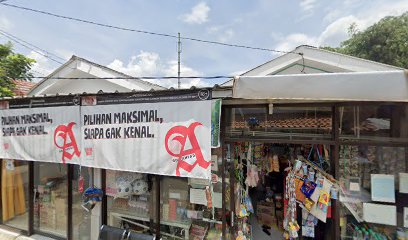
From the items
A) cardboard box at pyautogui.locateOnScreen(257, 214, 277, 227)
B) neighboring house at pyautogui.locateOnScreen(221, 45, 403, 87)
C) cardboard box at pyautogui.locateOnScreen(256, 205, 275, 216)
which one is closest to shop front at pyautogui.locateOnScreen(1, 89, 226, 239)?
cardboard box at pyautogui.locateOnScreen(257, 214, 277, 227)

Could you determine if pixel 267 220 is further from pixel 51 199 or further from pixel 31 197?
pixel 31 197

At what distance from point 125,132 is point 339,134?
3.22 m

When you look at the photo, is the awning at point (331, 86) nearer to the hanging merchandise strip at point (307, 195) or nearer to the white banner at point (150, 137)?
the white banner at point (150, 137)

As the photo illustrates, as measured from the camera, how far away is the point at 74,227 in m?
4.79

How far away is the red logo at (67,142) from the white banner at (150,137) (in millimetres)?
238

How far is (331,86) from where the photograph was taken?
247cm

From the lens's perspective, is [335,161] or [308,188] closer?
[335,161]

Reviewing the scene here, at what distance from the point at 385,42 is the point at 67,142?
21.9 meters

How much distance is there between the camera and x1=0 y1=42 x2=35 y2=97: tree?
7.49 meters

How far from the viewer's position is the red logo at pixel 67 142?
13.4ft

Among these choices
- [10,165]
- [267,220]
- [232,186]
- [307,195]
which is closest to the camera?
[307,195]

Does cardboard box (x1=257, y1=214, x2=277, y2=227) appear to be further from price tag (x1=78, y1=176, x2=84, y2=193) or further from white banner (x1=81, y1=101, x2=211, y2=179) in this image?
price tag (x1=78, y1=176, x2=84, y2=193)

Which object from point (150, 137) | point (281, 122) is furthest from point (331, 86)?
point (150, 137)

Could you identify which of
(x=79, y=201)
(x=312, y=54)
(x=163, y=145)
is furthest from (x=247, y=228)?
(x=312, y=54)
